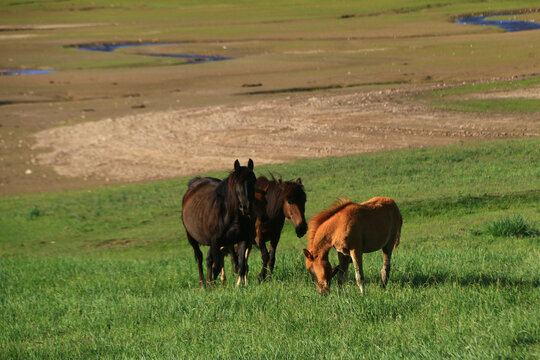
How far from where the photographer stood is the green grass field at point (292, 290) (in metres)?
6.96

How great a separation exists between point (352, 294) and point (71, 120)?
91.8 feet

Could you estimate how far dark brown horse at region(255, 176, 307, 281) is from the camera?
31.6 ft

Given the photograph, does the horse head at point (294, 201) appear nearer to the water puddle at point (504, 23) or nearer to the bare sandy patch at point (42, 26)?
the water puddle at point (504, 23)

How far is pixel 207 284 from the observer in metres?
10.2

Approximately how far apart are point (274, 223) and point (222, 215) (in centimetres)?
88

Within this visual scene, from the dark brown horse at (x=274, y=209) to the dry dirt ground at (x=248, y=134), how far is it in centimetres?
1499

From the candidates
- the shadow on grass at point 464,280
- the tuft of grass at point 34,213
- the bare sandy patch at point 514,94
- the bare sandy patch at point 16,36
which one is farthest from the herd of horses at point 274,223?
the bare sandy patch at point 16,36

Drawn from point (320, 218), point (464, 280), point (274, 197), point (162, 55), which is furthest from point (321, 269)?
point (162, 55)

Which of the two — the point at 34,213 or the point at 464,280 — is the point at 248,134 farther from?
the point at 464,280

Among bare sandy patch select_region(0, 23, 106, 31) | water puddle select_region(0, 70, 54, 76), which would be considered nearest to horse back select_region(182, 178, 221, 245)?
water puddle select_region(0, 70, 54, 76)

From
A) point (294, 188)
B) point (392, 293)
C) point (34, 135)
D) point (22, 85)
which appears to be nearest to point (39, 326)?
point (294, 188)

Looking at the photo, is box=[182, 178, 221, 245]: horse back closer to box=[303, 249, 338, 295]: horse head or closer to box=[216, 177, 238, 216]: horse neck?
box=[216, 177, 238, 216]: horse neck

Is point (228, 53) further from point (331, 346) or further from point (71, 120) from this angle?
point (331, 346)

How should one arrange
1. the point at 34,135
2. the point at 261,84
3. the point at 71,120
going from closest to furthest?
the point at 34,135, the point at 71,120, the point at 261,84
